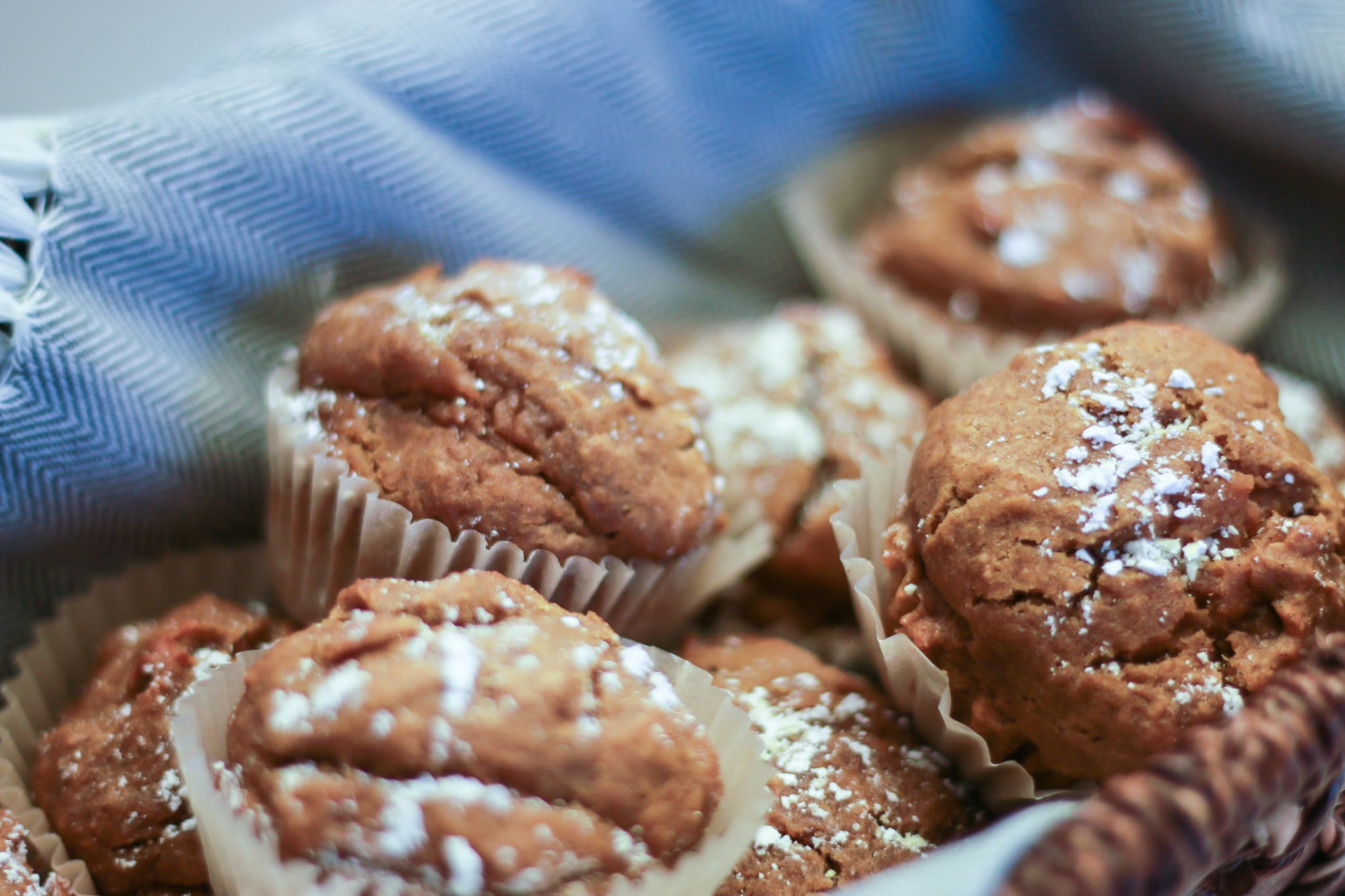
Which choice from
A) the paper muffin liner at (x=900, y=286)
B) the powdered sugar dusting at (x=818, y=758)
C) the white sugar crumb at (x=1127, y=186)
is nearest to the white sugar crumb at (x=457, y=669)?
the powdered sugar dusting at (x=818, y=758)

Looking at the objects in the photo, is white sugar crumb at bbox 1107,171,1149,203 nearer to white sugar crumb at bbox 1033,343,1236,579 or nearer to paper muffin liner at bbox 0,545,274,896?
white sugar crumb at bbox 1033,343,1236,579

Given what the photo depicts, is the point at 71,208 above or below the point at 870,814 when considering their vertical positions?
above

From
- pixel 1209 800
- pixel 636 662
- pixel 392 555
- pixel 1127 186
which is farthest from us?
pixel 1127 186

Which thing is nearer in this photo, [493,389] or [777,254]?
[493,389]

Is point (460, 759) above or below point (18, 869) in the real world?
above

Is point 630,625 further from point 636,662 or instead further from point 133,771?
point 133,771

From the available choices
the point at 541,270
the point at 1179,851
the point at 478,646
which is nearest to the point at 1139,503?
the point at 1179,851

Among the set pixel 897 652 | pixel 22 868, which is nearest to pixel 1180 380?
pixel 897 652

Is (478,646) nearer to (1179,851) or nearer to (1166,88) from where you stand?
(1179,851)
